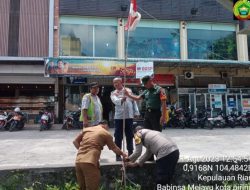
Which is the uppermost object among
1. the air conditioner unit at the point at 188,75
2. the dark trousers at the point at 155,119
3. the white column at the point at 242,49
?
the white column at the point at 242,49

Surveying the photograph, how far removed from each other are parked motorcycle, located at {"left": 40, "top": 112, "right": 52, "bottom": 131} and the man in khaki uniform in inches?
431

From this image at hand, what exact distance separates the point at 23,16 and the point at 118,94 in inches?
548

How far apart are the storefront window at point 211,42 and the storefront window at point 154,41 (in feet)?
3.15

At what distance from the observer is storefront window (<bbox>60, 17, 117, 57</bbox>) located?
17781mm

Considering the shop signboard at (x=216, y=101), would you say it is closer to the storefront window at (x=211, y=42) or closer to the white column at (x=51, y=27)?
the storefront window at (x=211, y=42)

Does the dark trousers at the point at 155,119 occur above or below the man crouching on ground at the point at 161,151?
above

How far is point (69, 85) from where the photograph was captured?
17.7 m

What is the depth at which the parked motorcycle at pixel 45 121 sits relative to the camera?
48.5 ft

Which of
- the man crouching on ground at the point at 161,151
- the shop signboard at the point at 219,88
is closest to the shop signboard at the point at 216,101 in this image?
the shop signboard at the point at 219,88

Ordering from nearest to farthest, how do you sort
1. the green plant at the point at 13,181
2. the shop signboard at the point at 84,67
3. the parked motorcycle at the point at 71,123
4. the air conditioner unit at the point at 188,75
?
the green plant at the point at 13,181 → the shop signboard at the point at 84,67 → the parked motorcycle at the point at 71,123 → the air conditioner unit at the point at 188,75

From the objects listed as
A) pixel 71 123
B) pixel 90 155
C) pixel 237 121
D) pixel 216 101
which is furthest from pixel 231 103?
pixel 90 155

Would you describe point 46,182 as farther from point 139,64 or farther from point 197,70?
point 197,70

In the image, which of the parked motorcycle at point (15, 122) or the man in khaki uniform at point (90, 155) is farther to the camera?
the parked motorcycle at point (15, 122)

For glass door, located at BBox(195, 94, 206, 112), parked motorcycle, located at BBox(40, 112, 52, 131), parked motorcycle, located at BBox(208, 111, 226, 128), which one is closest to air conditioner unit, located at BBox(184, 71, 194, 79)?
glass door, located at BBox(195, 94, 206, 112)
